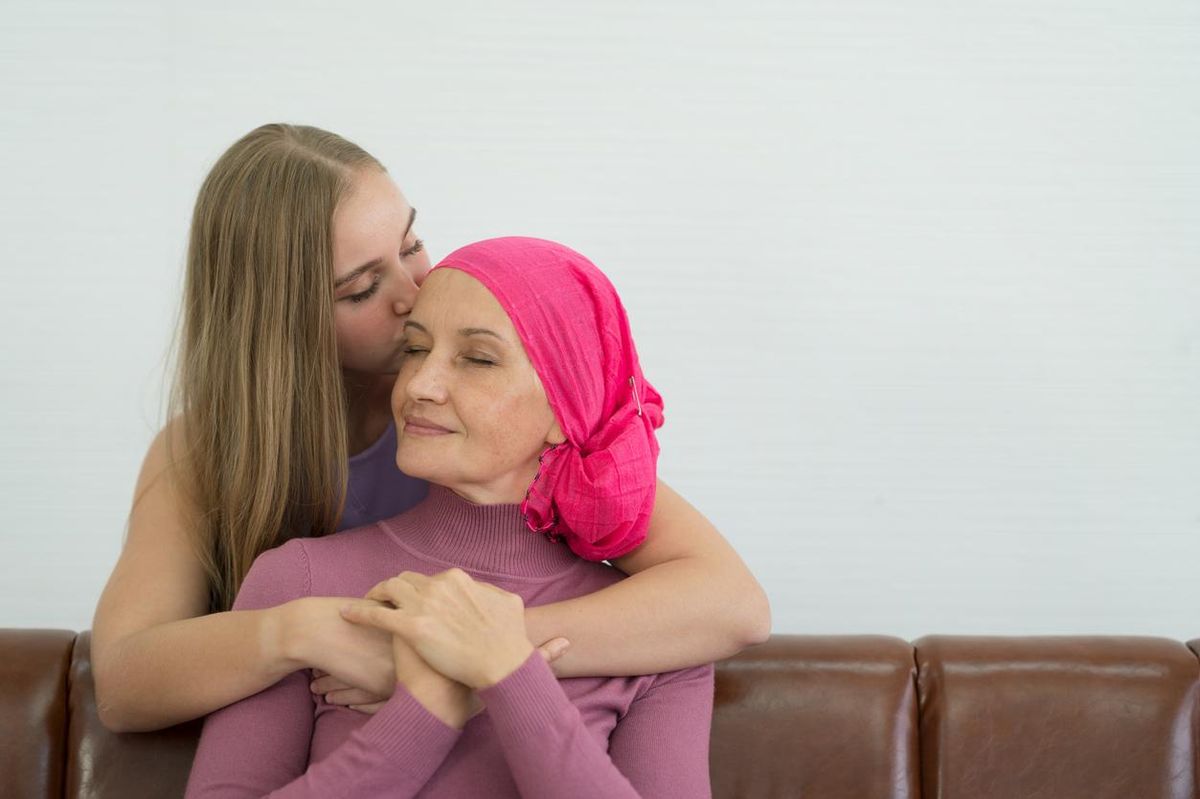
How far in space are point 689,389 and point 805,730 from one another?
1.01 m

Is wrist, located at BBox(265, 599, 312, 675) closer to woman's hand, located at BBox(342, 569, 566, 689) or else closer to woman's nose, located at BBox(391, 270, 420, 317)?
woman's hand, located at BBox(342, 569, 566, 689)

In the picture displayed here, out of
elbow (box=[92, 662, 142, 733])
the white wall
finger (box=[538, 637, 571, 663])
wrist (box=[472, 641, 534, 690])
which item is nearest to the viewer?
wrist (box=[472, 641, 534, 690])

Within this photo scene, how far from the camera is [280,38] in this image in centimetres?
297

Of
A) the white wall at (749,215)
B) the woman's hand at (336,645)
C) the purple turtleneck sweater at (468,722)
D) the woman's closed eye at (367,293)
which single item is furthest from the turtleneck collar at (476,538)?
the white wall at (749,215)

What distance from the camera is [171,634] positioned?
6.05 feet

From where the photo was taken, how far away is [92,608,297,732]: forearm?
5.75 feet

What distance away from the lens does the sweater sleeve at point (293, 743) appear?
1.67 meters

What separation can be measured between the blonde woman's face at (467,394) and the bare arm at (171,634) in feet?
0.83

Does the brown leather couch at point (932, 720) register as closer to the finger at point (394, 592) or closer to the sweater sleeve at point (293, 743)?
the sweater sleeve at point (293, 743)

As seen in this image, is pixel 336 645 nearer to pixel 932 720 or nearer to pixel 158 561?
pixel 158 561

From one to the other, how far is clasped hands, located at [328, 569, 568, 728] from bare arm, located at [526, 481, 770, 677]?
10cm

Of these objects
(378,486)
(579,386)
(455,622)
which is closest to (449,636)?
(455,622)

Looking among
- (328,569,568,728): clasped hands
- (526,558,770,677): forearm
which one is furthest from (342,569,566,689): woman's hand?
(526,558,770,677): forearm

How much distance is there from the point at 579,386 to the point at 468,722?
18.1 inches
